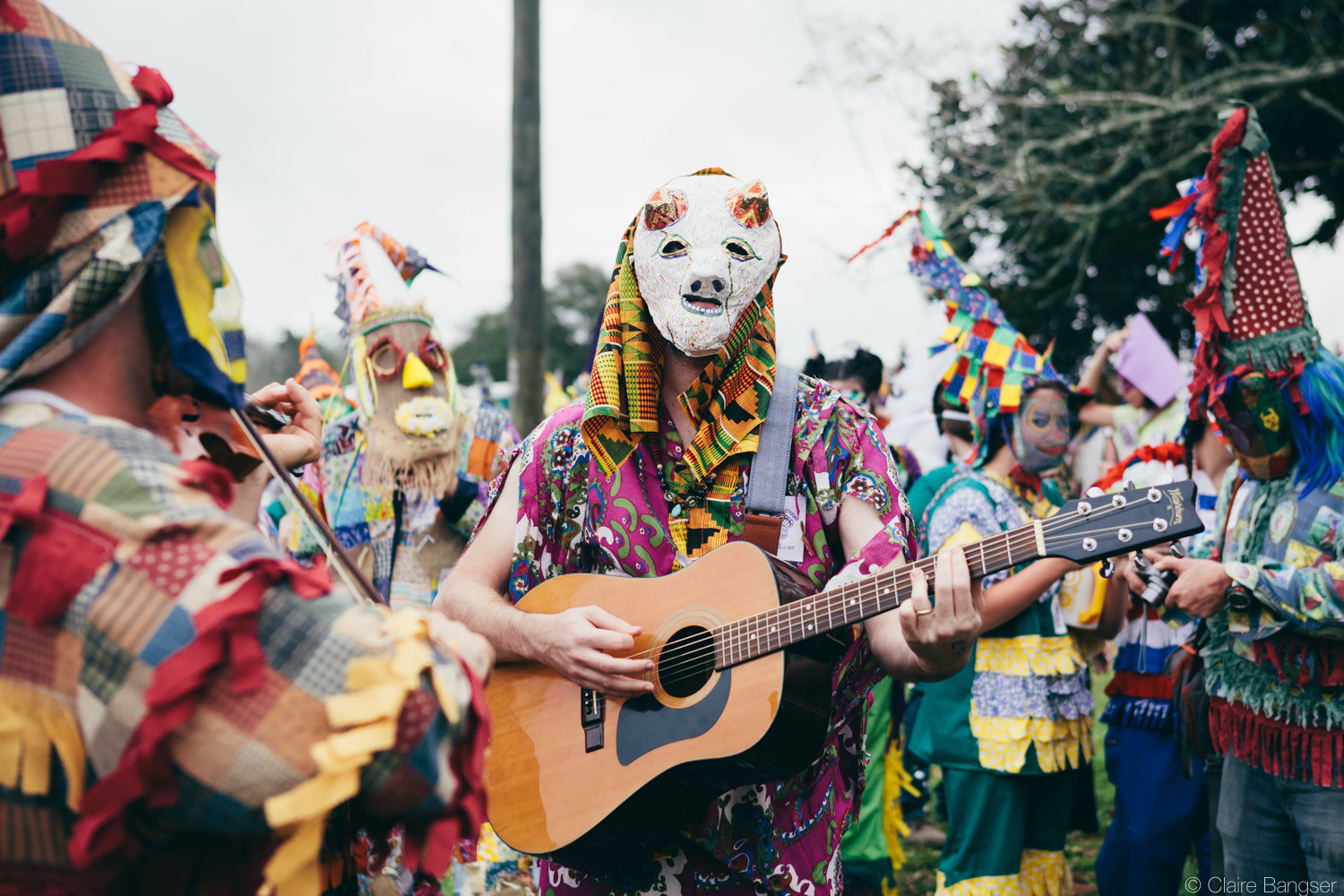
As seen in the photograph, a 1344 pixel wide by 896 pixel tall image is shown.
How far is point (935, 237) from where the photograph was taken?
5.20m

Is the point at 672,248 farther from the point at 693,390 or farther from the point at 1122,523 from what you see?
the point at 1122,523

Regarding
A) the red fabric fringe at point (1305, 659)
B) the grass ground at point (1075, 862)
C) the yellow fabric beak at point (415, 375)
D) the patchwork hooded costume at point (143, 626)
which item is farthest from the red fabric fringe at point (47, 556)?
the grass ground at point (1075, 862)

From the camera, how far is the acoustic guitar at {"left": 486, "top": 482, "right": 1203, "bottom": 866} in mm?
2051

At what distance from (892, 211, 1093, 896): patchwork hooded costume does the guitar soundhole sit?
1747mm

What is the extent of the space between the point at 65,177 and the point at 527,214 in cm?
A: 773

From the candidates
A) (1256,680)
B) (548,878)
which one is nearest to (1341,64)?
(1256,680)

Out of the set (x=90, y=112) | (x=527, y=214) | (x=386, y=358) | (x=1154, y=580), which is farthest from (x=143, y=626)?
(x=527, y=214)

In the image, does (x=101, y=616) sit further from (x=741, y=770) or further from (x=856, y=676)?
(x=856, y=676)

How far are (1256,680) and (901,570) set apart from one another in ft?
6.00

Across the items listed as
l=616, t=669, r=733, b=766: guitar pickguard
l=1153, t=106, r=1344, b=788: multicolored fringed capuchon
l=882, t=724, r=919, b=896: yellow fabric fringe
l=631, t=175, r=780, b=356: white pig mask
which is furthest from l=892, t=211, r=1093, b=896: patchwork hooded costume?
l=616, t=669, r=733, b=766: guitar pickguard

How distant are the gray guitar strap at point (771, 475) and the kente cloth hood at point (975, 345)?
2130mm

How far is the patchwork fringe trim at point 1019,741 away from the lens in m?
3.88

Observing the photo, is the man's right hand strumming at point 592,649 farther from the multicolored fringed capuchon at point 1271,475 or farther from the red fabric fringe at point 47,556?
the multicolored fringed capuchon at point 1271,475

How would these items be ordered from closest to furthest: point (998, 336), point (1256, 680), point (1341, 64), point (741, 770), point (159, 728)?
point (159, 728) → point (741, 770) → point (1256, 680) → point (998, 336) → point (1341, 64)
